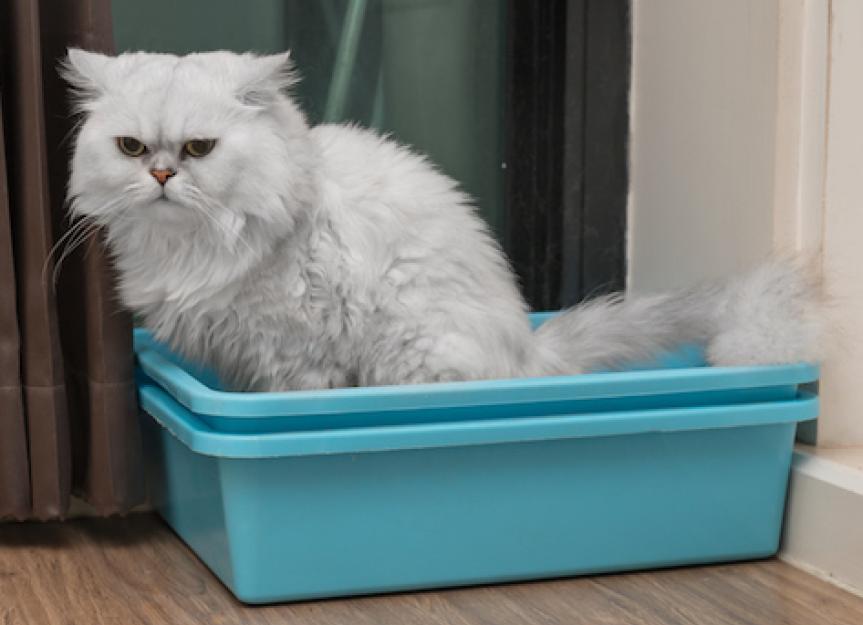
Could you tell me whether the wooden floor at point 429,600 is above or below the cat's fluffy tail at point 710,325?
below

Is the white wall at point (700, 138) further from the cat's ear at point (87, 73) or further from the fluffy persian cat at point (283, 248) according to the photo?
the cat's ear at point (87, 73)

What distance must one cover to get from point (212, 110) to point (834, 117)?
2.63 feet

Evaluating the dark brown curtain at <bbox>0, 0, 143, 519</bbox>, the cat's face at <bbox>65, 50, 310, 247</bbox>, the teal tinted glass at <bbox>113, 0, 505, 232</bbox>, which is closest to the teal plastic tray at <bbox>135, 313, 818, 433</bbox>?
the dark brown curtain at <bbox>0, 0, 143, 519</bbox>

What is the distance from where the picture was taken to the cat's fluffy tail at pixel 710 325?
Result: 1.64 meters

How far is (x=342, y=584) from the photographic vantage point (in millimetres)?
1535

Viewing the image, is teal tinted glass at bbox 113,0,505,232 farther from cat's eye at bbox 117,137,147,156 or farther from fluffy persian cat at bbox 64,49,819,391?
cat's eye at bbox 117,137,147,156

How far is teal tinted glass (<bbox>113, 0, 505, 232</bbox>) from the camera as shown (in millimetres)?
2033

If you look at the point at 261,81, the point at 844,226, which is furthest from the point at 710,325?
the point at 261,81

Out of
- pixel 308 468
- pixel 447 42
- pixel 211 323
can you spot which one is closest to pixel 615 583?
pixel 308 468

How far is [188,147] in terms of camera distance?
1.54 meters

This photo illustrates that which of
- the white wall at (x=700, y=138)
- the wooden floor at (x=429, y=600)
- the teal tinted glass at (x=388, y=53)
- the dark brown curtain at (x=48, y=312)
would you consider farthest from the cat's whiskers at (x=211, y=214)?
the white wall at (x=700, y=138)

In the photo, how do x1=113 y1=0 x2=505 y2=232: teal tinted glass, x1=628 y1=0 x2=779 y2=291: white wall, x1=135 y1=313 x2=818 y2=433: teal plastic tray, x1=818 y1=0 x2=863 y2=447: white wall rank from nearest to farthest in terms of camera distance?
1. x1=135 y1=313 x2=818 y2=433: teal plastic tray
2. x1=818 y1=0 x2=863 y2=447: white wall
3. x1=628 y1=0 x2=779 y2=291: white wall
4. x1=113 y1=0 x2=505 y2=232: teal tinted glass

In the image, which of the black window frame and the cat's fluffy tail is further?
the black window frame

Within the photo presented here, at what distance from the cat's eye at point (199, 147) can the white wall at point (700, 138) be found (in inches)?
30.2
